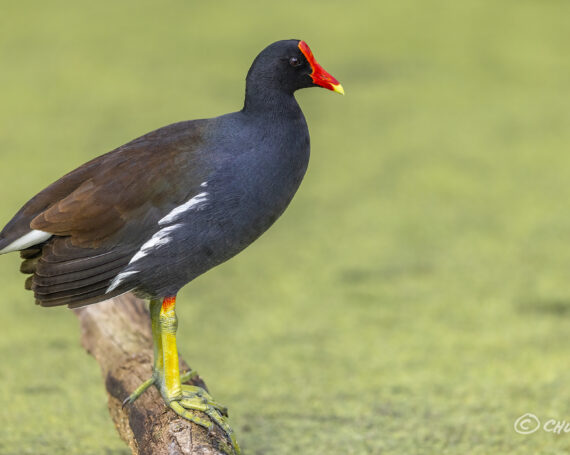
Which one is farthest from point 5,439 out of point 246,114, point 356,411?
point 246,114

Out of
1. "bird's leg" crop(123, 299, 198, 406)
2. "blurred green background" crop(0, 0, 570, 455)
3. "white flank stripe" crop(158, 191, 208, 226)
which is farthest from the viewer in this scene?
"blurred green background" crop(0, 0, 570, 455)

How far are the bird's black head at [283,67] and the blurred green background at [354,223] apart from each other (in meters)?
0.68

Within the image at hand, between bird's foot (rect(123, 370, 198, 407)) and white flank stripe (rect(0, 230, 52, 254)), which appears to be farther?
bird's foot (rect(123, 370, 198, 407))

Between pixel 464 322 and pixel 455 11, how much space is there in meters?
2.02

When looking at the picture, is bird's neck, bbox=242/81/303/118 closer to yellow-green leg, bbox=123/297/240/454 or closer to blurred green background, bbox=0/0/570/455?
yellow-green leg, bbox=123/297/240/454

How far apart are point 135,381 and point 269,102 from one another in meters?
0.50

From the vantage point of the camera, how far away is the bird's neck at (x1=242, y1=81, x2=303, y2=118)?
50.3 inches

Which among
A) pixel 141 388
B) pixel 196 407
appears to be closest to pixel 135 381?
pixel 141 388

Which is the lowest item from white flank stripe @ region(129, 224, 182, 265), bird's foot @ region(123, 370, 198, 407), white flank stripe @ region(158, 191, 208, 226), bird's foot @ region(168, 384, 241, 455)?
bird's foot @ region(168, 384, 241, 455)

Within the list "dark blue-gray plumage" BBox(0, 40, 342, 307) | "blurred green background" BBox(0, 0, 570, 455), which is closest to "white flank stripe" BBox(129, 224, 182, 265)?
"dark blue-gray plumage" BBox(0, 40, 342, 307)

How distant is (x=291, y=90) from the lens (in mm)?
1304

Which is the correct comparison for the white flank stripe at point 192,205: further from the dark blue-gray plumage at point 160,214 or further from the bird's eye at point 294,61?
the bird's eye at point 294,61

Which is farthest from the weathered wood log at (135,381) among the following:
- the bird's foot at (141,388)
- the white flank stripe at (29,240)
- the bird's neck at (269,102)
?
the bird's neck at (269,102)

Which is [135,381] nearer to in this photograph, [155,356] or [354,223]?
[155,356]
